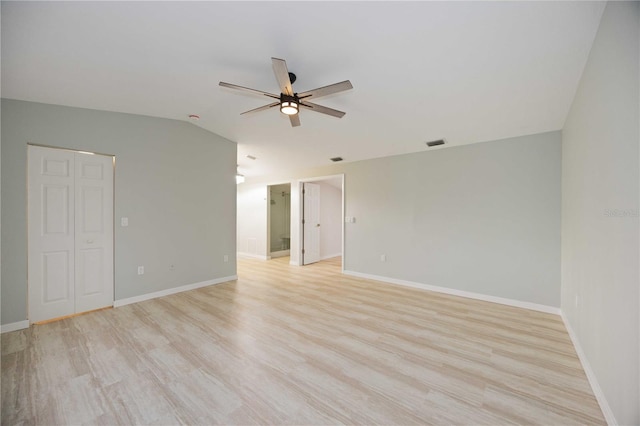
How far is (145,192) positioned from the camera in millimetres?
4191

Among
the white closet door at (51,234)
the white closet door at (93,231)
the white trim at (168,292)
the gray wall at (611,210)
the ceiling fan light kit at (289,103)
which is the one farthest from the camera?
the white trim at (168,292)

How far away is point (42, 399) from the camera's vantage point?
1.94 meters

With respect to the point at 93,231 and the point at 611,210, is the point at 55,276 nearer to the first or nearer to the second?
the point at 93,231

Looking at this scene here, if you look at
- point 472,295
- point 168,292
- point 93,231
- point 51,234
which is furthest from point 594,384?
point 51,234

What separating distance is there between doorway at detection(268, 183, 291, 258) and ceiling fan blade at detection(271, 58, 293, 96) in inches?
224

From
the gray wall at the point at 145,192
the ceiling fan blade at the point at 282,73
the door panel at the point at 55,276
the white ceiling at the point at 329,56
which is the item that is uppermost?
the white ceiling at the point at 329,56

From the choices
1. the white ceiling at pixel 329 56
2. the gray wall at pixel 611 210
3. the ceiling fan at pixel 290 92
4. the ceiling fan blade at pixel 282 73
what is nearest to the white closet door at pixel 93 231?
the white ceiling at pixel 329 56

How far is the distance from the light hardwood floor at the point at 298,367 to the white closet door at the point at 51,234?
35cm

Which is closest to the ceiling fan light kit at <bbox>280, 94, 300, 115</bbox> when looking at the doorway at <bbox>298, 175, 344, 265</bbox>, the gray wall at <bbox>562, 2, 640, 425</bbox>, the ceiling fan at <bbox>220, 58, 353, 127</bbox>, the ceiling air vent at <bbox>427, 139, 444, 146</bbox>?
the ceiling fan at <bbox>220, 58, 353, 127</bbox>

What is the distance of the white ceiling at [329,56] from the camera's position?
6.63 ft

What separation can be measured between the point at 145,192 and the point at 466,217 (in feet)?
17.2

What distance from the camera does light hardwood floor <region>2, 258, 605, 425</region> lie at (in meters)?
1.81

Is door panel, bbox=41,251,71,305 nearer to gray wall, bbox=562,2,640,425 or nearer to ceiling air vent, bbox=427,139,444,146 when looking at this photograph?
gray wall, bbox=562,2,640,425

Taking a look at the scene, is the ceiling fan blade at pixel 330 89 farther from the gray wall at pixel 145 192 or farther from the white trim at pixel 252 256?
the white trim at pixel 252 256
